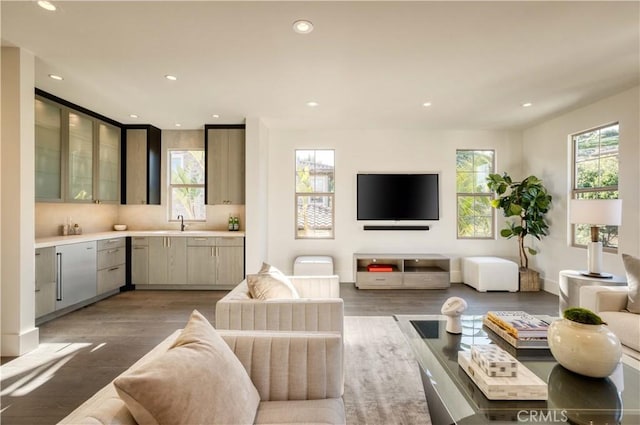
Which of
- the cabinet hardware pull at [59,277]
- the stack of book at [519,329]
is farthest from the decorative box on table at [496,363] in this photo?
the cabinet hardware pull at [59,277]

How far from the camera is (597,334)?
4.49 ft

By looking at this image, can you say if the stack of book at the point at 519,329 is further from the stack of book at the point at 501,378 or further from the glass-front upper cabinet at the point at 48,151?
the glass-front upper cabinet at the point at 48,151

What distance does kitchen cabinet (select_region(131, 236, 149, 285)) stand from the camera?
4566 mm

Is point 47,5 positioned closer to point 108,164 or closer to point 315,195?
point 108,164

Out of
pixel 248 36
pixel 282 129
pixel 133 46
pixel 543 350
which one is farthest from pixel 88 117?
pixel 543 350

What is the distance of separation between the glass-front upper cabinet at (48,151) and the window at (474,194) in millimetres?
5864

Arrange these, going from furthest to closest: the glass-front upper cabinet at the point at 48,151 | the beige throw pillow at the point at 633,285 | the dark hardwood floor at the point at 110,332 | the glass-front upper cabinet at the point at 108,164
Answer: the glass-front upper cabinet at the point at 108,164
the glass-front upper cabinet at the point at 48,151
the beige throw pillow at the point at 633,285
the dark hardwood floor at the point at 110,332

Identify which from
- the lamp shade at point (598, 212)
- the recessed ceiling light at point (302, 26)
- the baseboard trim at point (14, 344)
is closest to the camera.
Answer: the recessed ceiling light at point (302, 26)

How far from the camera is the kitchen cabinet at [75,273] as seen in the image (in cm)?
339

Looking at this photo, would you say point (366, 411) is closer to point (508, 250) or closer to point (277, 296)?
point (277, 296)

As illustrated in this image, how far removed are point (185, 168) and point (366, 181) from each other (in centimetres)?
320

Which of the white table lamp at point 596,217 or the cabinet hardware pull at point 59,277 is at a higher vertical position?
the white table lamp at point 596,217

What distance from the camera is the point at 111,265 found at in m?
4.21

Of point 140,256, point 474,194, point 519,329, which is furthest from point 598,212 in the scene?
point 140,256
